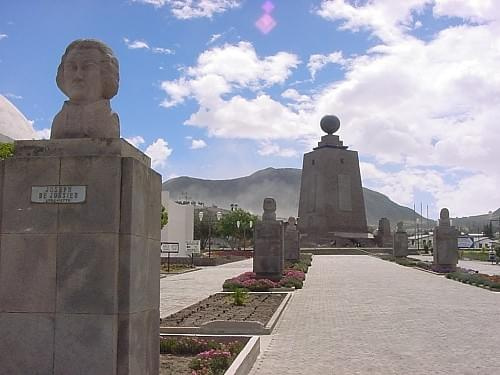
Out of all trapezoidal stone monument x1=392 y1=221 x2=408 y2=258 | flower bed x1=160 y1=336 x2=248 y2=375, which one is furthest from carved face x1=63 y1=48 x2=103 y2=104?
trapezoidal stone monument x1=392 y1=221 x2=408 y2=258

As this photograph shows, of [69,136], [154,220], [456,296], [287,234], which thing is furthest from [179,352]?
[287,234]

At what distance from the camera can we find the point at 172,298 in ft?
60.0

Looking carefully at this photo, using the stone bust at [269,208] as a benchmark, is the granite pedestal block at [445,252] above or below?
below

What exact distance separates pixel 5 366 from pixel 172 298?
1290 centimetres

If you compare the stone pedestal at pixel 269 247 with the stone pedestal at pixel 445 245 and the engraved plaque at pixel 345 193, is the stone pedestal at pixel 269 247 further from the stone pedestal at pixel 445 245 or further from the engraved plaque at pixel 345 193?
the engraved plaque at pixel 345 193

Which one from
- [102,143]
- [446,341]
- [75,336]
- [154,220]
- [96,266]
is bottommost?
[446,341]

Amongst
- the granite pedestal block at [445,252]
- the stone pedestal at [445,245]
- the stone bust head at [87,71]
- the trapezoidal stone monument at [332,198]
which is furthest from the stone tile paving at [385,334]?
the trapezoidal stone monument at [332,198]

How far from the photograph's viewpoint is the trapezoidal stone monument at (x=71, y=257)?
535 centimetres

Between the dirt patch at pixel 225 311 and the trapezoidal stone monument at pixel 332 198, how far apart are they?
2134 inches

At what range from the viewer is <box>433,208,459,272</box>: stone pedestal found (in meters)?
28.2

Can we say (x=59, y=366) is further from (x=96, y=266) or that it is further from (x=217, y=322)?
(x=217, y=322)

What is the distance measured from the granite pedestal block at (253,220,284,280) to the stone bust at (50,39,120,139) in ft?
50.3

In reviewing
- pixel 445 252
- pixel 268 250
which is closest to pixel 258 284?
pixel 268 250

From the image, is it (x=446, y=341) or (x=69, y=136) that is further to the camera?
(x=446, y=341)
